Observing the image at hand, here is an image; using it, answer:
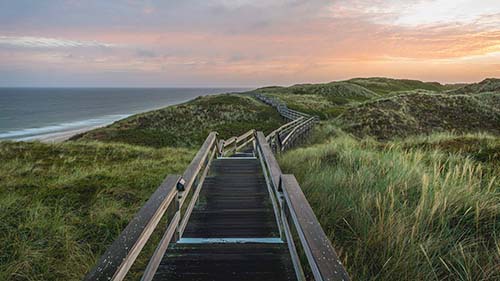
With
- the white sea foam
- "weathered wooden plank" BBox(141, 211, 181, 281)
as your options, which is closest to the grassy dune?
"weathered wooden plank" BBox(141, 211, 181, 281)

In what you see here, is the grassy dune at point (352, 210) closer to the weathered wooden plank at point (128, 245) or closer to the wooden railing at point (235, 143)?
the weathered wooden plank at point (128, 245)

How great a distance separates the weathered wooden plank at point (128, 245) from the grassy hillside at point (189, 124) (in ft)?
80.5

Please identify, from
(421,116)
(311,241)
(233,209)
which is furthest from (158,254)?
(421,116)

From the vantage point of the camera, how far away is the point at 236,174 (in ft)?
27.1

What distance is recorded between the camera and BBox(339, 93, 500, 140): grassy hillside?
23.7 metres

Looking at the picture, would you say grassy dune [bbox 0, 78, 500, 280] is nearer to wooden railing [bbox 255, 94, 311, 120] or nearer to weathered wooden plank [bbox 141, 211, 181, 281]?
weathered wooden plank [bbox 141, 211, 181, 281]

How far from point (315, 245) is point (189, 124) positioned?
3460 centimetres

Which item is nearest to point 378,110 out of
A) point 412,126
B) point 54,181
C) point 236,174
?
point 412,126

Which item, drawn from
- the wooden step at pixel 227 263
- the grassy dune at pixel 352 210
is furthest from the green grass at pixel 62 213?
the wooden step at pixel 227 263

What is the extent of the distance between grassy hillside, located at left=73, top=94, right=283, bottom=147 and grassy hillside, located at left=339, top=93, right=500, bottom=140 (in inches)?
385

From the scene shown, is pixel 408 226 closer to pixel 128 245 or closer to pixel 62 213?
pixel 128 245

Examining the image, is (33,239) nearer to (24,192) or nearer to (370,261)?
(24,192)

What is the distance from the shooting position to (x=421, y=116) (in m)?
27.0

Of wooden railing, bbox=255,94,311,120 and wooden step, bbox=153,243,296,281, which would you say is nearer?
wooden step, bbox=153,243,296,281
